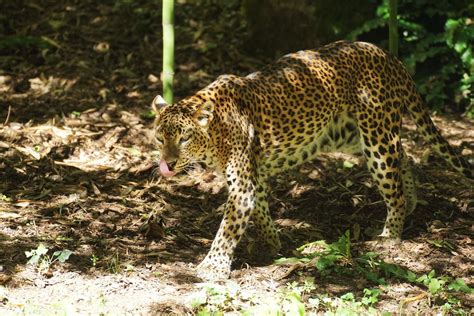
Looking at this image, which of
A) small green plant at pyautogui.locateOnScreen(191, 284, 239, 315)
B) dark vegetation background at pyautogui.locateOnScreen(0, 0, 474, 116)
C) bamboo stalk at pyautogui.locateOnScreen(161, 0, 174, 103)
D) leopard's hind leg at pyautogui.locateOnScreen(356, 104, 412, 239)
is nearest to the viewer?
small green plant at pyautogui.locateOnScreen(191, 284, 239, 315)

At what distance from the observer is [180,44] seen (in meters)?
13.5

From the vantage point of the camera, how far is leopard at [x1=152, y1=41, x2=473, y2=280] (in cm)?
774

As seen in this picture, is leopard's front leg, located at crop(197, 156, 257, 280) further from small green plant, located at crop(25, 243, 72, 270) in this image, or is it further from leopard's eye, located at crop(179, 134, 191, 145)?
small green plant, located at crop(25, 243, 72, 270)

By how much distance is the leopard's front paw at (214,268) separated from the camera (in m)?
7.61

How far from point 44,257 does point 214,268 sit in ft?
5.20

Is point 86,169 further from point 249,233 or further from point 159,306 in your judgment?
point 159,306

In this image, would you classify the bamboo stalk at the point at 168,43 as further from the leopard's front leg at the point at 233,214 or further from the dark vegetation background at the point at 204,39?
the leopard's front leg at the point at 233,214

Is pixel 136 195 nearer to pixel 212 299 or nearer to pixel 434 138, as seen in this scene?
pixel 212 299

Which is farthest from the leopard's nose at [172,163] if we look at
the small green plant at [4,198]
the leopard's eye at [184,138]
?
the small green plant at [4,198]

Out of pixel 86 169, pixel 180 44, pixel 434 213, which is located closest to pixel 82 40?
pixel 180 44

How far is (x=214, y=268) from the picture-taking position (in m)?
7.66

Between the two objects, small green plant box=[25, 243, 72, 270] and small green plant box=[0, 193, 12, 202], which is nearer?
small green plant box=[25, 243, 72, 270]

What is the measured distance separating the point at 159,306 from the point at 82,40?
297 inches

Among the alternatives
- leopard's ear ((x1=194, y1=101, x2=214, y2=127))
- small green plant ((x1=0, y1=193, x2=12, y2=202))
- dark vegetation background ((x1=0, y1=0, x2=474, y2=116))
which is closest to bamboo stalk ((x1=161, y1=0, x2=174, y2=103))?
dark vegetation background ((x1=0, y1=0, x2=474, y2=116))
